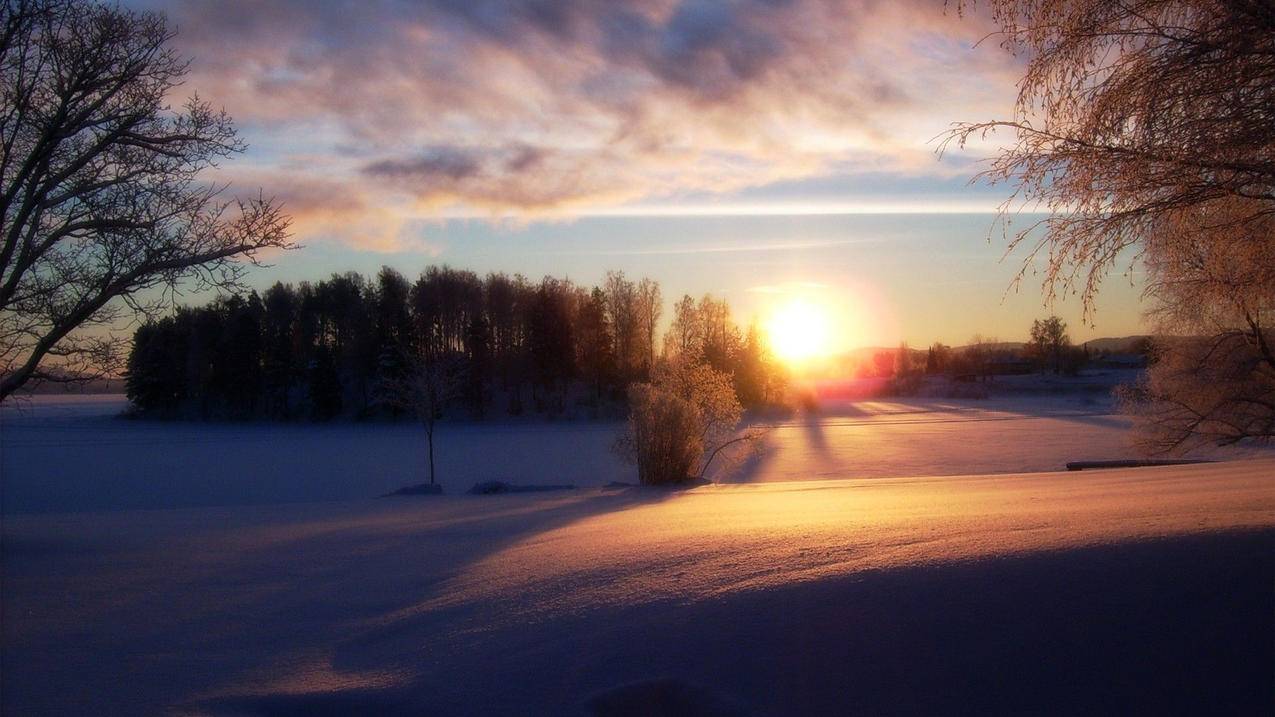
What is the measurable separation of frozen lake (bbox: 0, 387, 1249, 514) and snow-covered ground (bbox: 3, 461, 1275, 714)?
826cm

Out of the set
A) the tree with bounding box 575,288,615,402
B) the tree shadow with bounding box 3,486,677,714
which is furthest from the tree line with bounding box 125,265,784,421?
the tree shadow with bounding box 3,486,677,714

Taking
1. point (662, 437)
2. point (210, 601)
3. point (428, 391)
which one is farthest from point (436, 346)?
point (210, 601)

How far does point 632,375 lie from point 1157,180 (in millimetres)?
76248

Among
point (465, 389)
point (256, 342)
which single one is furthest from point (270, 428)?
point (465, 389)

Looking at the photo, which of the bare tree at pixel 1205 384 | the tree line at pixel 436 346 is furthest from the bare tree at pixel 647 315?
the bare tree at pixel 1205 384

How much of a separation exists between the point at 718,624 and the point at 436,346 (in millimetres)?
69975

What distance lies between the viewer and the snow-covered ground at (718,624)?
4.84 m

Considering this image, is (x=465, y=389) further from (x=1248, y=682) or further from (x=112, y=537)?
(x=1248, y=682)

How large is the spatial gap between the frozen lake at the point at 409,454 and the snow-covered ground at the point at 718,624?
8262mm

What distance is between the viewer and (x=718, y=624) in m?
5.57

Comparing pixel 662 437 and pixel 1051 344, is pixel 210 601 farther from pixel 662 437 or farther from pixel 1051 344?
pixel 1051 344

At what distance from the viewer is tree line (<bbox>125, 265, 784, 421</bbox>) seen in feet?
254

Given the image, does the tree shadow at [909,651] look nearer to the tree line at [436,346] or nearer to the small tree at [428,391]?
the small tree at [428,391]

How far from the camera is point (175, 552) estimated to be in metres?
10.4
